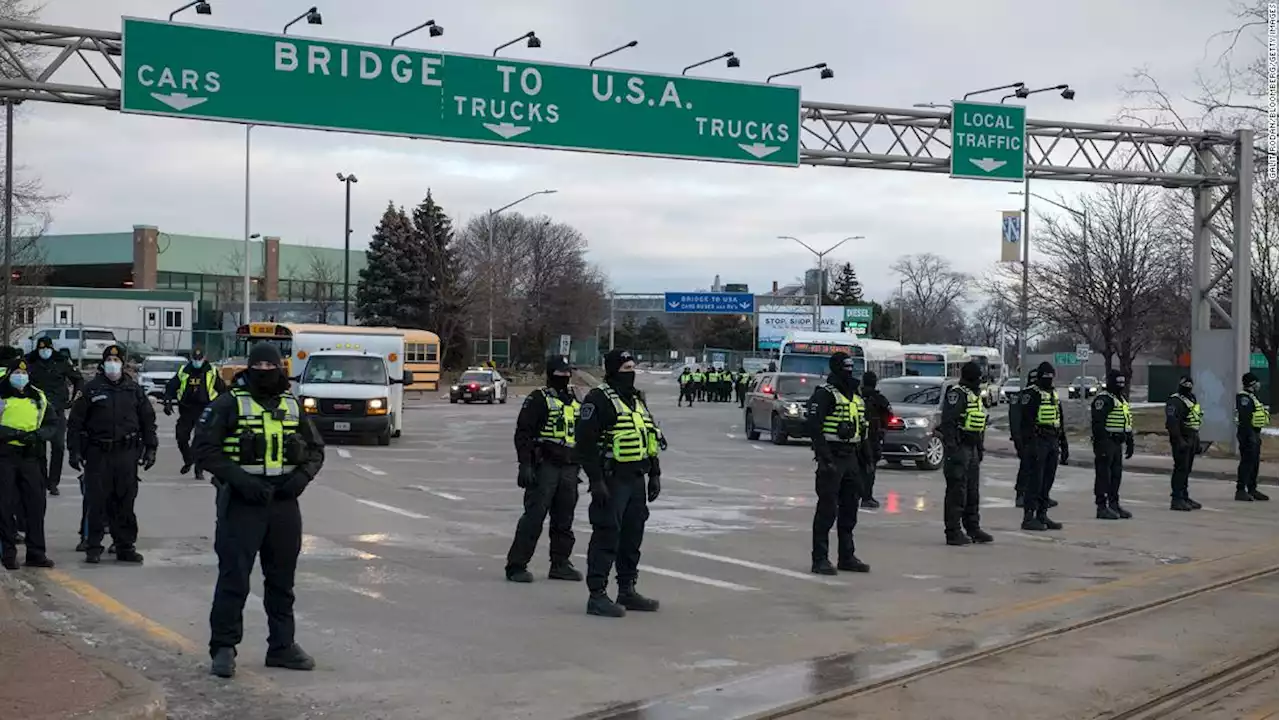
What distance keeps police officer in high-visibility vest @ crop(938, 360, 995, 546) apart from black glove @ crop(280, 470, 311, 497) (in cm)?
793

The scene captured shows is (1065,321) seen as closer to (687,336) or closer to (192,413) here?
(192,413)

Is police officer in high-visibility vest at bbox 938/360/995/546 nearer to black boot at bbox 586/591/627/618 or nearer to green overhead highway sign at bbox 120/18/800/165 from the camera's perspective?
black boot at bbox 586/591/627/618

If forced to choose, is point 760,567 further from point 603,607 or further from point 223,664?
point 223,664

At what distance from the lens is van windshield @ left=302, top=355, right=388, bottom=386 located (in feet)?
88.3

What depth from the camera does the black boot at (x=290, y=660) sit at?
755 centimetres

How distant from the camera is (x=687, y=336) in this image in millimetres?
133875

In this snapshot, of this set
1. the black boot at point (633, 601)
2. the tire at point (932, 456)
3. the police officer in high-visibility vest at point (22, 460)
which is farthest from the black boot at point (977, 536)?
the tire at point (932, 456)

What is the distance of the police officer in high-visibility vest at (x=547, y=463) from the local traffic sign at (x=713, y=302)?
7854 centimetres

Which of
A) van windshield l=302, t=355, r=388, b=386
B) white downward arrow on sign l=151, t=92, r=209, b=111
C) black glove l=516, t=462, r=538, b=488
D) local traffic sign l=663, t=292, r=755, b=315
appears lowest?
black glove l=516, t=462, r=538, b=488

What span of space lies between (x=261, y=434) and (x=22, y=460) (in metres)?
4.40

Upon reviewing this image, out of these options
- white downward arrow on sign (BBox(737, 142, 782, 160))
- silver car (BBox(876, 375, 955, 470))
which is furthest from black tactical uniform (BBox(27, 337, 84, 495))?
silver car (BBox(876, 375, 955, 470))

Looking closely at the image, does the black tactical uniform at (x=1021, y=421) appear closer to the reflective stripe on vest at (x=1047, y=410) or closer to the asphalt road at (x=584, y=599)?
the reflective stripe on vest at (x=1047, y=410)

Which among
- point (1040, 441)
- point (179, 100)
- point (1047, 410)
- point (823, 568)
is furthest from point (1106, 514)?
point (179, 100)

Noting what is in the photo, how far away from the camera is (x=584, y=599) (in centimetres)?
1021
